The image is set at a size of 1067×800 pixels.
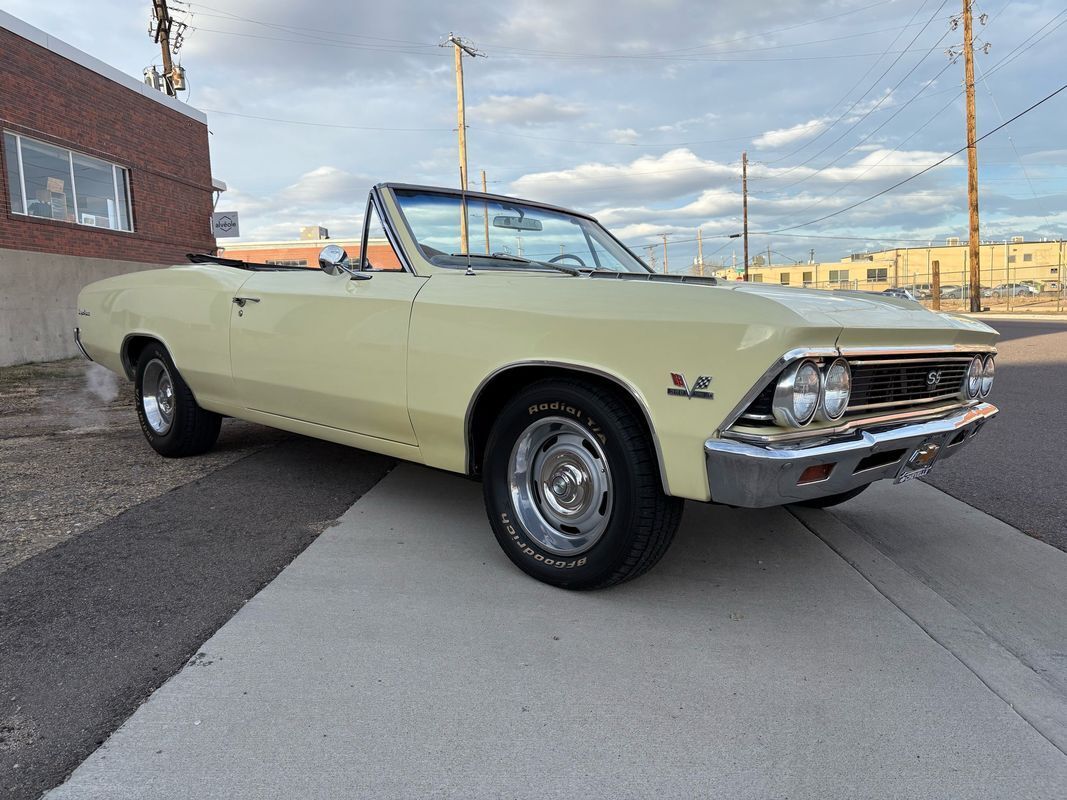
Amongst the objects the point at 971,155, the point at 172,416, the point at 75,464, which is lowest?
the point at 75,464

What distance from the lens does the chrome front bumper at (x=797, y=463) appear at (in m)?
2.32

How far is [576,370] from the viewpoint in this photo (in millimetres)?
2750

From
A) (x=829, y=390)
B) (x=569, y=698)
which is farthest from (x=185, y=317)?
(x=829, y=390)

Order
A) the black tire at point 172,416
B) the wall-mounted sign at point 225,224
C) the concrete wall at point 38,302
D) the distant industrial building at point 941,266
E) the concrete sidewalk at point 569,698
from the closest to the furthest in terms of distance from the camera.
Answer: the concrete sidewalk at point 569,698, the black tire at point 172,416, the concrete wall at point 38,302, the wall-mounted sign at point 225,224, the distant industrial building at point 941,266

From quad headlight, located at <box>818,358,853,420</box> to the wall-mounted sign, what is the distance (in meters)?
15.8

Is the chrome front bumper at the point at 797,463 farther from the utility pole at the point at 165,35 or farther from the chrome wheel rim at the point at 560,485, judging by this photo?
the utility pole at the point at 165,35

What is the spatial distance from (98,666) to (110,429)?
A: 440 centimetres

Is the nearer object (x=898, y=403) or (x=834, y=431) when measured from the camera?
(x=834, y=431)

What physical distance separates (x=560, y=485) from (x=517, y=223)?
1808 mm

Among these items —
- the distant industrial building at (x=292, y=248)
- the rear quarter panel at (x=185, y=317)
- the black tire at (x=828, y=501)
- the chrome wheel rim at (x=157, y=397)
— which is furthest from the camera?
the distant industrial building at (x=292, y=248)

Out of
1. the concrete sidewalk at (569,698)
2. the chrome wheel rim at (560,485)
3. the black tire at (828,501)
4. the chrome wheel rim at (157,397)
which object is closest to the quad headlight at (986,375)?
the black tire at (828,501)

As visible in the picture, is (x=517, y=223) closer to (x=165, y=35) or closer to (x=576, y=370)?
(x=576, y=370)

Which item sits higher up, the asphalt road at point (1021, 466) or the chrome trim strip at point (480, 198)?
the chrome trim strip at point (480, 198)

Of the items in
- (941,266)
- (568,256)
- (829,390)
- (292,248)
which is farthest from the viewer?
(941,266)
